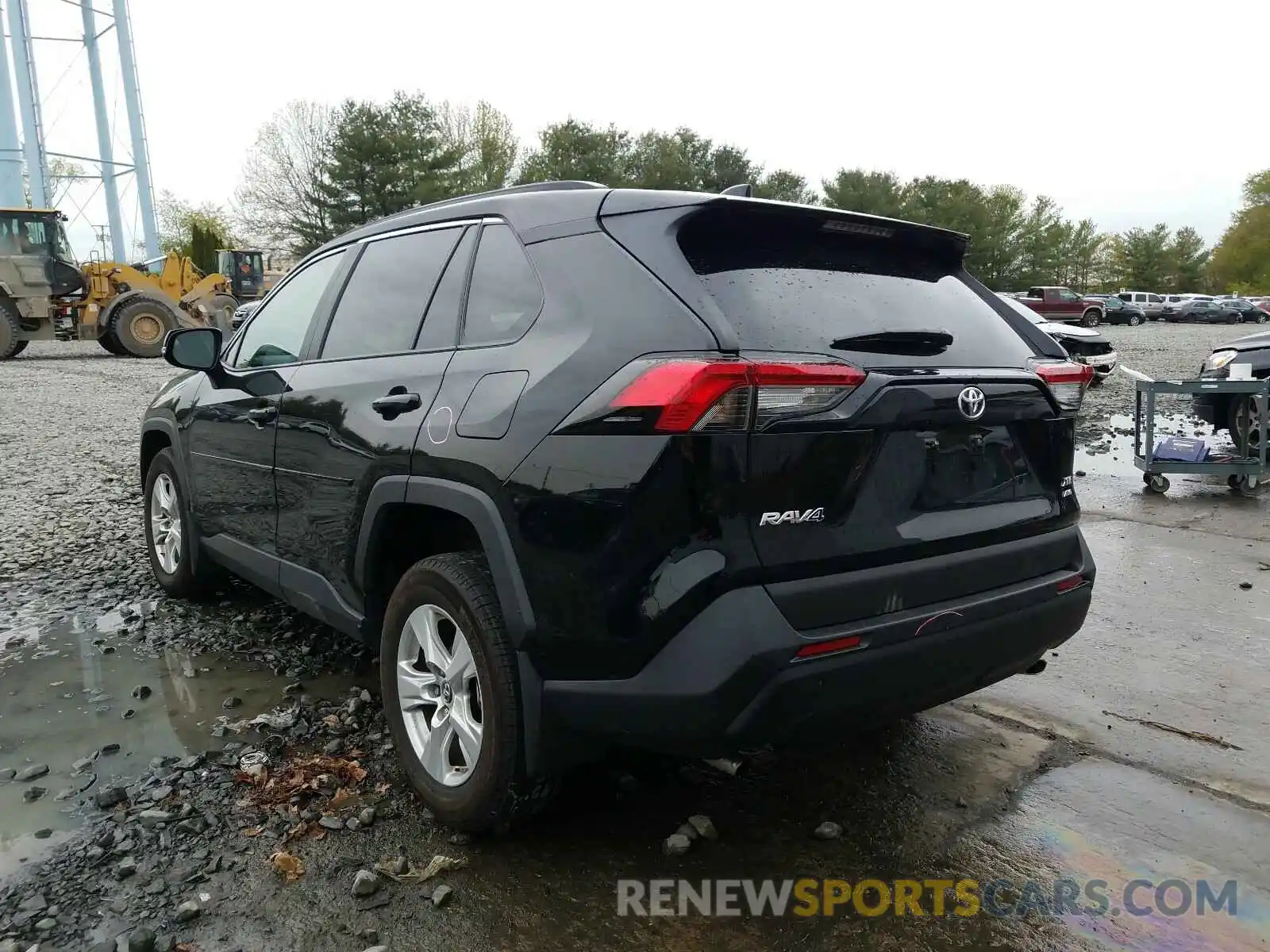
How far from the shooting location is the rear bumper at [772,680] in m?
2.10

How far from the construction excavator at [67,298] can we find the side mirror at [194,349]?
59.8 ft

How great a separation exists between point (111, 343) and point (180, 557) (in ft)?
65.4

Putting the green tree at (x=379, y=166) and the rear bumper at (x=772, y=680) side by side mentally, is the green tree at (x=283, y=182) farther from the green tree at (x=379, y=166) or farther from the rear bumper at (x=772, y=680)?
the rear bumper at (x=772, y=680)

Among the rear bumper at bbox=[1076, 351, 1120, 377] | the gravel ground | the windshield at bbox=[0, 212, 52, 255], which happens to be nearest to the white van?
the gravel ground

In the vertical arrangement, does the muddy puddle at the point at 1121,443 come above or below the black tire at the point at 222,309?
below

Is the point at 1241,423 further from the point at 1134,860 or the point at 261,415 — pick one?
the point at 261,415

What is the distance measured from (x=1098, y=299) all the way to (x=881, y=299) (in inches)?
2092

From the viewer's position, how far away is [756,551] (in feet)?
7.00

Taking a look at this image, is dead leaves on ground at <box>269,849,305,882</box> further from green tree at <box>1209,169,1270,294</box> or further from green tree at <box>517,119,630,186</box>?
green tree at <box>1209,169,1270,294</box>

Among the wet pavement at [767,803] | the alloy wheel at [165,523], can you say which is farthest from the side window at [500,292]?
the alloy wheel at [165,523]

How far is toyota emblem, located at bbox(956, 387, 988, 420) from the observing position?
Result: 243cm

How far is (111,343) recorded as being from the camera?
21.6 metres

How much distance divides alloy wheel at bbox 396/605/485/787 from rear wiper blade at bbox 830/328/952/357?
4.19ft

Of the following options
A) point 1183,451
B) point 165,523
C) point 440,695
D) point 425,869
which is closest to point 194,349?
point 165,523
